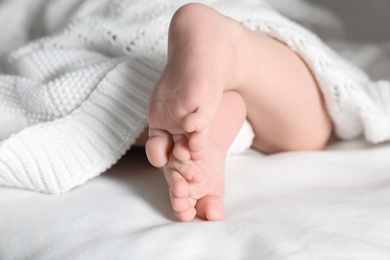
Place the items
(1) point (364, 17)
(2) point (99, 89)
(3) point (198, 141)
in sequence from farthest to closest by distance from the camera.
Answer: (1) point (364, 17) → (2) point (99, 89) → (3) point (198, 141)

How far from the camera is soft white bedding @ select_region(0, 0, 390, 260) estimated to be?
0.64 metres

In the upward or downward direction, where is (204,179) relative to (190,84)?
downward

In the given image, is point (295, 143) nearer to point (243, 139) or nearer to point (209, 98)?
point (243, 139)

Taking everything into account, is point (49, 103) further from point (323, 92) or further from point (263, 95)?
point (323, 92)

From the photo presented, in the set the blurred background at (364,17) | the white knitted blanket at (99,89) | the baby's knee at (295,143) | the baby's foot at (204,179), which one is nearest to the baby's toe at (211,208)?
the baby's foot at (204,179)

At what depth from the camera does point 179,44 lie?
2.43 feet

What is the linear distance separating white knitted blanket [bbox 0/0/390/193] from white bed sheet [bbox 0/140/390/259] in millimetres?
37

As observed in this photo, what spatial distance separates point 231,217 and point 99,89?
0.26 metres

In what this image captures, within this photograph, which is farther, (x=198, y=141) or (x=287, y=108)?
(x=287, y=108)

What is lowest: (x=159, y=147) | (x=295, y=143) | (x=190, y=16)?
(x=295, y=143)

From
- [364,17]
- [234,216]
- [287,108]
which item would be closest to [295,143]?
[287,108]

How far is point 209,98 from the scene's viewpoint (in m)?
0.68

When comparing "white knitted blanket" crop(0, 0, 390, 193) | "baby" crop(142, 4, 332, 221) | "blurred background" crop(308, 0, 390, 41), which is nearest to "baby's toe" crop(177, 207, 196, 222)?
"baby" crop(142, 4, 332, 221)

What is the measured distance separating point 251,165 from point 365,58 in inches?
19.1
